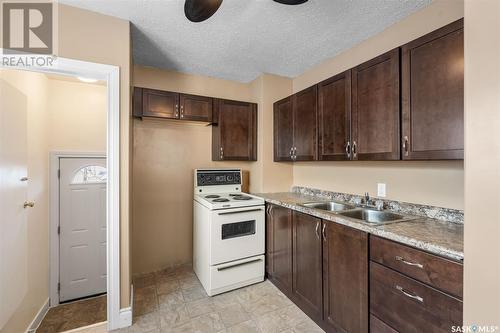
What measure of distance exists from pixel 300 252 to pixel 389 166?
115 centimetres

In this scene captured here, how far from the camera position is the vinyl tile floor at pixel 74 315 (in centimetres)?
211

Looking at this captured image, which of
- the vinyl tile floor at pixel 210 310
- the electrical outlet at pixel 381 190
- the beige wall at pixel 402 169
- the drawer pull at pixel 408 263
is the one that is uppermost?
the beige wall at pixel 402 169

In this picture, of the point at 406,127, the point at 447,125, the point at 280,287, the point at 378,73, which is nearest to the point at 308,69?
the point at 378,73

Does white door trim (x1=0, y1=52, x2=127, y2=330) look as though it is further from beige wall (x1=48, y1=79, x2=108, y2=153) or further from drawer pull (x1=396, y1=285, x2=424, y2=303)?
drawer pull (x1=396, y1=285, x2=424, y2=303)

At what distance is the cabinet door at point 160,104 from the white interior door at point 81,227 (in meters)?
0.96

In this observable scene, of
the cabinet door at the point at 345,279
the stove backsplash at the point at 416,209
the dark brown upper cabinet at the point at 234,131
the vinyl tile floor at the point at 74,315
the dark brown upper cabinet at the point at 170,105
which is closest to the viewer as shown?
the cabinet door at the point at 345,279

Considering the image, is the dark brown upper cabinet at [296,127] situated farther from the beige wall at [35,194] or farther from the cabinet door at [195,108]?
the beige wall at [35,194]

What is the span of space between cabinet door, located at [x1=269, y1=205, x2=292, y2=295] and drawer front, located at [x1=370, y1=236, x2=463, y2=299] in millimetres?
931

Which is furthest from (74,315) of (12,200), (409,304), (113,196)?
(409,304)

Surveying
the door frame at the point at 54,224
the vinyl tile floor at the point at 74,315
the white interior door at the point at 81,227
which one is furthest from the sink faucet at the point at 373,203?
the door frame at the point at 54,224

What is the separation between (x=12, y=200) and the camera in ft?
5.63

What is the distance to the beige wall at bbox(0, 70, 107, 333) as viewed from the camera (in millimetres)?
2020

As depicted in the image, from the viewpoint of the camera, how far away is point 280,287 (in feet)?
7.84

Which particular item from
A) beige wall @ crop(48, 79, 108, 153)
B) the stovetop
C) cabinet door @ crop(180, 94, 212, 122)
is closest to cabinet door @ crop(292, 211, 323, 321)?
the stovetop
